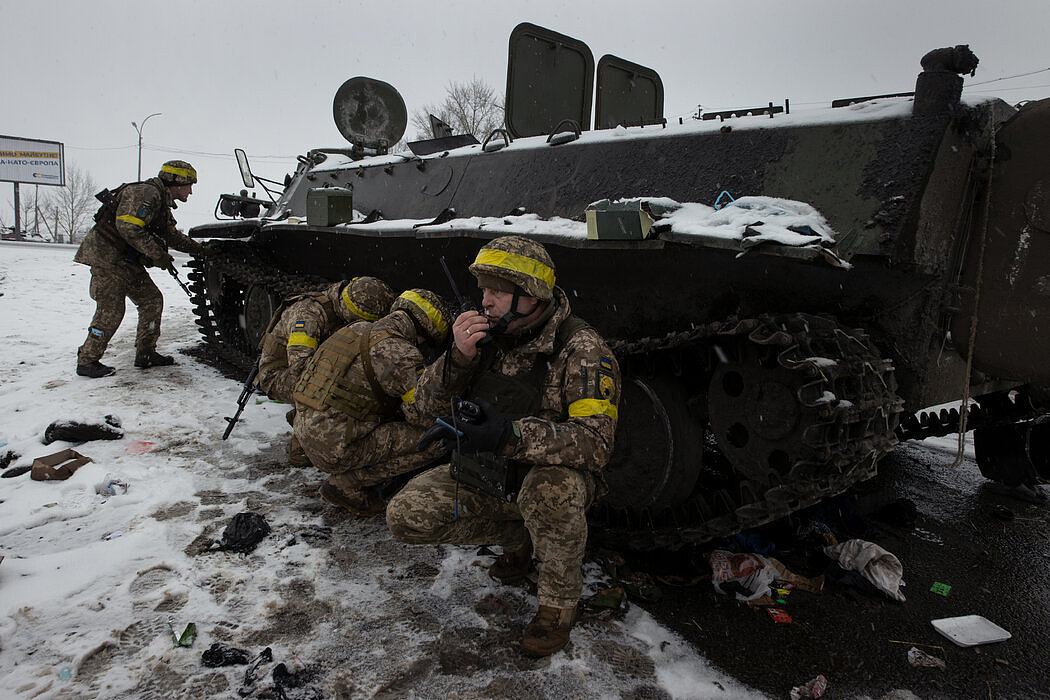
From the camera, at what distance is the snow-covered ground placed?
239 cm

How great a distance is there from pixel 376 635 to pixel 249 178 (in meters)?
6.24

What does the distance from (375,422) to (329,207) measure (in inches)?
90.2

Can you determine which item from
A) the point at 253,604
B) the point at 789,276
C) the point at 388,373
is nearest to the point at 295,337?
the point at 388,373

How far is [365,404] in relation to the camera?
370cm

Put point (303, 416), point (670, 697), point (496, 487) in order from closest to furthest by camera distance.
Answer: point (670, 697), point (496, 487), point (303, 416)

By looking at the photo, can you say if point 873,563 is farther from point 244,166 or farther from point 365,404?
point 244,166

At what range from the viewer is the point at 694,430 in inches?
133

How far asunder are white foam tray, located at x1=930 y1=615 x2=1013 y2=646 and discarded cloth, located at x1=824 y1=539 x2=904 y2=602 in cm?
22

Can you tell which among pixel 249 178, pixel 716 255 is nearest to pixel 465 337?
pixel 716 255

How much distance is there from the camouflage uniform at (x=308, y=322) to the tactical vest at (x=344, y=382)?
0.40 meters

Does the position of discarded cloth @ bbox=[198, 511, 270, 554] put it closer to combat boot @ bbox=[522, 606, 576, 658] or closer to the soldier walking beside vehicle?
combat boot @ bbox=[522, 606, 576, 658]

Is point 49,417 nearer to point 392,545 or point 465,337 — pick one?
point 392,545

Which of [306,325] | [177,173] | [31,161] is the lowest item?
[306,325]

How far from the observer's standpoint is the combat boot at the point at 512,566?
124 inches
